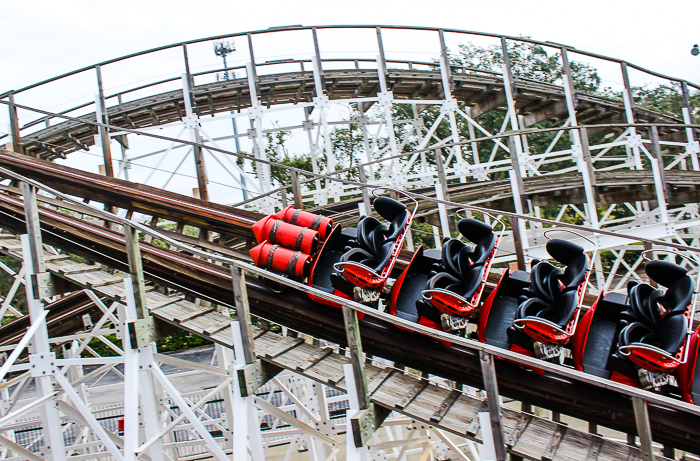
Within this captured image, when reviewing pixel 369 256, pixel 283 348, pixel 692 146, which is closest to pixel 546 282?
pixel 369 256

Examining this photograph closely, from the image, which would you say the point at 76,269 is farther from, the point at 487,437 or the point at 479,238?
the point at 487,437

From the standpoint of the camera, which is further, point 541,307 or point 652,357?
point 541,307

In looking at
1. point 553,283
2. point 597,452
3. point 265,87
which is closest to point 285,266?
point 553,283

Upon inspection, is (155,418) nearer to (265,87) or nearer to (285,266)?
(285,266)

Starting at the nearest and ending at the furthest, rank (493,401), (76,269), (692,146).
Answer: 1. (493,401)
2. (76,269)
3. (692,146)

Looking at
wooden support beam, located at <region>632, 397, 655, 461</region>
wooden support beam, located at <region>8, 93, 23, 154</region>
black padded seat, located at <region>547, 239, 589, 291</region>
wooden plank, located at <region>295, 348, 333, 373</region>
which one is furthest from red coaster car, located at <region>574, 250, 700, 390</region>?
wooden support beam, located at <region>8, 93, 23, 154</region>

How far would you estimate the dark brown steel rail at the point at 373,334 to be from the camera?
3.05 meters

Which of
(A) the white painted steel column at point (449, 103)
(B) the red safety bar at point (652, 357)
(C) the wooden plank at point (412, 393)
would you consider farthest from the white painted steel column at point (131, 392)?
(A) the white painted steel column at point (449, 103)

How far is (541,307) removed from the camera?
136 inches

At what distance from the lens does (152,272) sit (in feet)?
14.3

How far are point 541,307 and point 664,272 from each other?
787 millimetres

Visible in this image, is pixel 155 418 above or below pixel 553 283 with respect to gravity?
below

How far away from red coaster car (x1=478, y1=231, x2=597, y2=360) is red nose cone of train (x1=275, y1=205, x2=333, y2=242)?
1467mm

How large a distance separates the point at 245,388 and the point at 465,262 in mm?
1787
